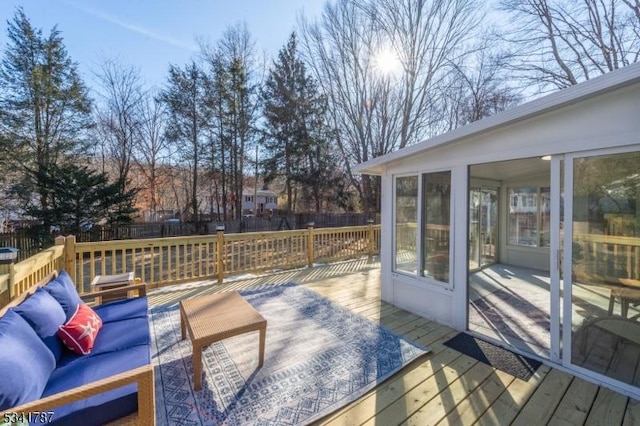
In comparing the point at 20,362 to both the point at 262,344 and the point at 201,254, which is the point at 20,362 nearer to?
the point at 262,344

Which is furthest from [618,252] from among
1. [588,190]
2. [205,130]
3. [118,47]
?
[118,47]

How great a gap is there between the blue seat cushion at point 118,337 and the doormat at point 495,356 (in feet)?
9.36

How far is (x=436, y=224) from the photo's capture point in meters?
3.55

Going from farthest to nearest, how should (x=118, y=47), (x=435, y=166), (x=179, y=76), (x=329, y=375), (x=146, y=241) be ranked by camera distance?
1. (x=179, y=76)
2. (x=118, y=47)
3. (x=146, y=241)
4. (x=435, y=166)
5. (x=329, y=375)

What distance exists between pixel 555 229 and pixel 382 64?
12236 millimetres

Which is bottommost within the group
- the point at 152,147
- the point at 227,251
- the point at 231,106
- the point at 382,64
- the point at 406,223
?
the point at 227,251

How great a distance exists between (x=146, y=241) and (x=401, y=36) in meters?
12.2

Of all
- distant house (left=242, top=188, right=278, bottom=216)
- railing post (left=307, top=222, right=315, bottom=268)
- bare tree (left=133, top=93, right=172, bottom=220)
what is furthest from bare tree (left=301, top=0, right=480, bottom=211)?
distant house (left=242, top=188, right=278, bottom=216)

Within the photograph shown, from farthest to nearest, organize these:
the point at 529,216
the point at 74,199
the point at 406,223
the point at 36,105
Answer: the point at 36,105 → the point at 74,199 → the point at 529,216 → the point at 406,223

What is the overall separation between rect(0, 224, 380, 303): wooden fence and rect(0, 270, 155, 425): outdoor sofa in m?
0.44

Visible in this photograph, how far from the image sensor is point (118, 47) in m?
13.0

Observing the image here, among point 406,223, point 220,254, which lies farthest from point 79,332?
point 406,223

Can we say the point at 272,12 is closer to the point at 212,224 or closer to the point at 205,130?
the point at 205,130

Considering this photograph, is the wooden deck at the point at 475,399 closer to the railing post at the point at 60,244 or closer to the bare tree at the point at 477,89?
the railing post at the point at 60,244
